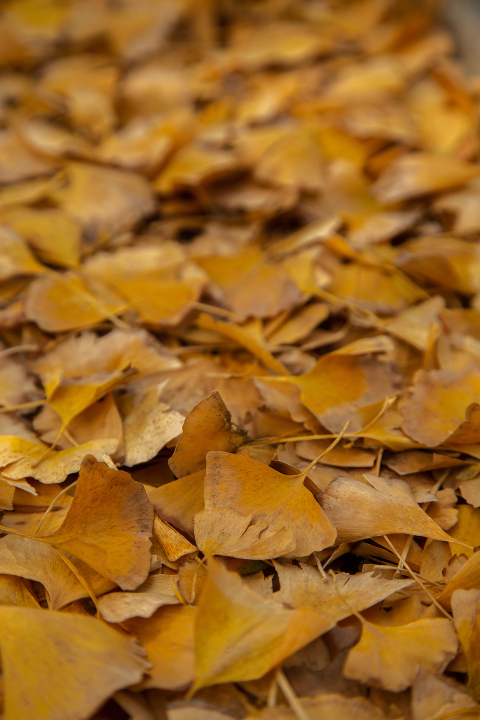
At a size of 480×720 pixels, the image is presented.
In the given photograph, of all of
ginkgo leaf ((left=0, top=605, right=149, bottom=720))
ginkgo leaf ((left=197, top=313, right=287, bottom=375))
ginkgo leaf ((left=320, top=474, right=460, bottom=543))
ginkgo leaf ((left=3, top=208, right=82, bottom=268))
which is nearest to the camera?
ginkgo leaf ((left=0, top=605, right=149, bottom=720))

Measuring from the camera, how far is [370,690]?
0.39m

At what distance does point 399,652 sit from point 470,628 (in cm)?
6

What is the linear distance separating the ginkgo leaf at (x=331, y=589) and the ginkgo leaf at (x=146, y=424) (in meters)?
0.15

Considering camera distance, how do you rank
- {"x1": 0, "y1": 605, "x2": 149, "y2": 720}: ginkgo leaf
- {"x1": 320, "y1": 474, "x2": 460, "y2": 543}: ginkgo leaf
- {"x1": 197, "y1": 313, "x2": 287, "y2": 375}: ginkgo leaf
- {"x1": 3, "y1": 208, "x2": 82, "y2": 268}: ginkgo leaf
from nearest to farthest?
1. {"x1": 0, "y1": 605, "x2": 149, "y2": 720}: ginkgo leaf
2. {"x1": 320, "y1": 474, "x2": 460, "y2": 543}: ginkgo leaf
3. {"x1": 197, "y1": 313, "x2": 287, "y2": 375}: ginkgo leaf
4. {"x1": 3, "y1": 208, "x2": 82, "y2": 268}: ginkgo leaf

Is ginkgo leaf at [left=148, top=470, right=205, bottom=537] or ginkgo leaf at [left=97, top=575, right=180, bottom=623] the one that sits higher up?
ginkgo leaf at [left=148, top=470, right=205, bottom=537]

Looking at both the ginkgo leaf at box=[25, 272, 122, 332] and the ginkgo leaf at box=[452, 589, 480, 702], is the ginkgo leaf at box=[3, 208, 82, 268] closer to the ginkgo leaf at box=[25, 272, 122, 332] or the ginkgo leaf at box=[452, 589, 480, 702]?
the ginkgo leaf at box=[25, 272, 122, 332]

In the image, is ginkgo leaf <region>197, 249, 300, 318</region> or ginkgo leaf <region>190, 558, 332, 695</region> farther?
ginkgo leaf <region>197, 249, 300, 318</region>

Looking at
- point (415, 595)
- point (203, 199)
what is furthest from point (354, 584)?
point (203, 199)

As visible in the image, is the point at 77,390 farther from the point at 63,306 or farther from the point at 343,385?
the point at 343,385

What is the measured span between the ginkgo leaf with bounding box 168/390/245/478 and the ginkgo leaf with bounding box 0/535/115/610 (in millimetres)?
110

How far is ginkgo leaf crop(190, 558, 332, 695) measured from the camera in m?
0.37

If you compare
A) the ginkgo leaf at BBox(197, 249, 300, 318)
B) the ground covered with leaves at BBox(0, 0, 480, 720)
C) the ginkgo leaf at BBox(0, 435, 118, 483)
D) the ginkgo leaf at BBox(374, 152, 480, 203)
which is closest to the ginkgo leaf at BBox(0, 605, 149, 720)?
the ground covered with leaves at BBox(0, 0, 480, 720)

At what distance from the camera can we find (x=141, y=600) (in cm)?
41

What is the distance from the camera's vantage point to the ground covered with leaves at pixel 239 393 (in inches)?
15.2
